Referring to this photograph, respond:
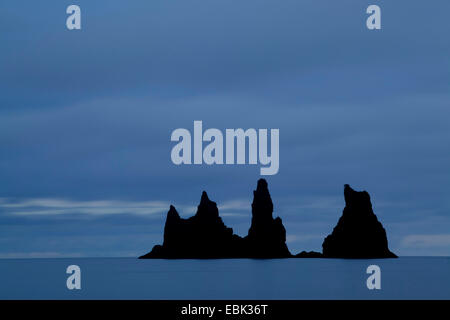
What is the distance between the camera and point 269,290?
94.1 metres
